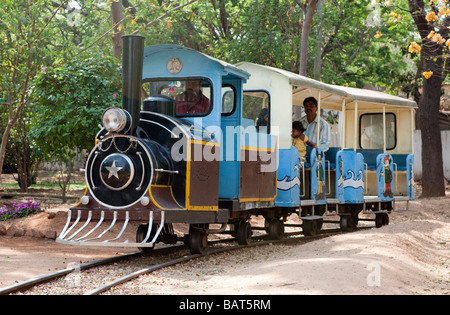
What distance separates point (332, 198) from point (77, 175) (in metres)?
22.7

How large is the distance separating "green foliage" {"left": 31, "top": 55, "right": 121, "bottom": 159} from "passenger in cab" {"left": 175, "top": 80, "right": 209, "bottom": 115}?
117 inches

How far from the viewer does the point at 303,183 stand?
11.6m

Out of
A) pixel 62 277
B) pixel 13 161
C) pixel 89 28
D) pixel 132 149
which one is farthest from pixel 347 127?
pixel 89 28

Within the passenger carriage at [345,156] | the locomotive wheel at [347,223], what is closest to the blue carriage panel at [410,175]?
the passenger carriage at [345,156]

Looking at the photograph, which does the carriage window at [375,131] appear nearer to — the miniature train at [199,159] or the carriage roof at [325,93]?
the carriage roof at [325,93]

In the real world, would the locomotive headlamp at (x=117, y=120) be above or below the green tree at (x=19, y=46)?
below

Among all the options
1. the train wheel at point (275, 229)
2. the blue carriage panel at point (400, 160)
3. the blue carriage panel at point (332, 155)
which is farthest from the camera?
the blue carriage panel at point (400, 160)

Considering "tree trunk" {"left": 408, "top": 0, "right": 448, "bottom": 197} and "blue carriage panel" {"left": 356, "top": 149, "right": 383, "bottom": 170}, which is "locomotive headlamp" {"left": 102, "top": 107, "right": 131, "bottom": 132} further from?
"tree trunk" {"left": 408, "top": 0, "right": 448, "bottom": 197}

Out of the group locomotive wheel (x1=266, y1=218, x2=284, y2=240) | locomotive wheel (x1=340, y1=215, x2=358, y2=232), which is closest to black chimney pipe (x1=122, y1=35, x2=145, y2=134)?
locomotive wheel (x1=266, y1=218, x2=284, y2=240)

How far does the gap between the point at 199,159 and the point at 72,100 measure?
185 inches

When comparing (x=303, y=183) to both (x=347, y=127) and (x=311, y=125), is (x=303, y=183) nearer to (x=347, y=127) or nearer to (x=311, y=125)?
(x=311, y=125)

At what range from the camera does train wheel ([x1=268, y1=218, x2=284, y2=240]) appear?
1212 cm

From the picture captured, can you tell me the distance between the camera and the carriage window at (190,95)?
9.52 metres
